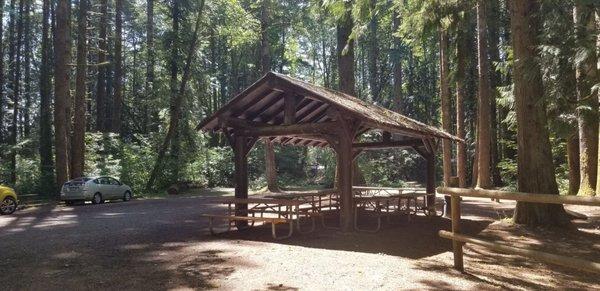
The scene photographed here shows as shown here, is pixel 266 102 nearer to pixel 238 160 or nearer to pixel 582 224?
pixel 238 160

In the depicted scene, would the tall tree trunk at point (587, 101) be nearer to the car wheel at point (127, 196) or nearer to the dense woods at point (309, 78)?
the dense woods at point (309, 78)

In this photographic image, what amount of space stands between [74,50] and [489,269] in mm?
35112

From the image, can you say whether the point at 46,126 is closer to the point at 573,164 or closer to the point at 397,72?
the point at 397,72

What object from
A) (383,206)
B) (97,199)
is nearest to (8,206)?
(97,199)

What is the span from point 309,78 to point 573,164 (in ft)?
143

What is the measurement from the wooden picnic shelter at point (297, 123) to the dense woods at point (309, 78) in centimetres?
300

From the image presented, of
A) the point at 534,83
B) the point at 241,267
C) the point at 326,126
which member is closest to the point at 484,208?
the point at 534,83

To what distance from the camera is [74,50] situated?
3438 centimetres

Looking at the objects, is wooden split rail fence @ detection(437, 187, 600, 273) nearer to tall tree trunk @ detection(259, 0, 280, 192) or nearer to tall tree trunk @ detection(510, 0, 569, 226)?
tall tree trunk @ detection(510, 0, 569, 226)

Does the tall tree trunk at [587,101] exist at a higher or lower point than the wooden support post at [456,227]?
higher

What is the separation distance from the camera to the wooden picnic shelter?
34.5 ft

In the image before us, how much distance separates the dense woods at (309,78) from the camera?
9891 mm

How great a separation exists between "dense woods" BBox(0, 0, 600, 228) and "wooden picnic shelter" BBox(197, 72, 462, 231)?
118 inches

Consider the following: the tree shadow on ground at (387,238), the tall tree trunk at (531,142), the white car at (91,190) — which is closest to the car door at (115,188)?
→ the white car at (91,190)
